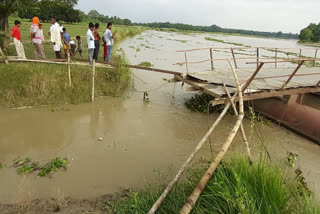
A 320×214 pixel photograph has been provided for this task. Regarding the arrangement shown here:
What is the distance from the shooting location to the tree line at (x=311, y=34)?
56.8 metres

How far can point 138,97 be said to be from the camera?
8.05m

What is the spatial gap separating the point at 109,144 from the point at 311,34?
71.8 metres

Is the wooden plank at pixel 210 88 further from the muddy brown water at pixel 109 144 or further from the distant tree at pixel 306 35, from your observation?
the distant tree at pixel 306 35

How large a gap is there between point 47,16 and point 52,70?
44.7 m

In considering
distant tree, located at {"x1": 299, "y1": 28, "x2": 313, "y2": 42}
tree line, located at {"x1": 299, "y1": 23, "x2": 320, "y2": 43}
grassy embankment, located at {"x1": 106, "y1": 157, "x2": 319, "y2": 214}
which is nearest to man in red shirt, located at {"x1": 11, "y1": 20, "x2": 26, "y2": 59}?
grassy embankment, located at {"x1": 106, "y1": 157, "x2": 319, "y2": 214}

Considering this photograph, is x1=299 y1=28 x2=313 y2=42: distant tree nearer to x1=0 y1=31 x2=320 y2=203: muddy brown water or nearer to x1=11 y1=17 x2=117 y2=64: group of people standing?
x1=0 y1=31 x2=320 y2=203: muddy brown water

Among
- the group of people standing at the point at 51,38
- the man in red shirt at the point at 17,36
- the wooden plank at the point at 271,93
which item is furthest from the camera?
the group of people standing at the point at 51,38

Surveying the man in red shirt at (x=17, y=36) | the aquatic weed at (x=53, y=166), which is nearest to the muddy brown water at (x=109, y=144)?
the aquatic weed at (x=53, y=166)

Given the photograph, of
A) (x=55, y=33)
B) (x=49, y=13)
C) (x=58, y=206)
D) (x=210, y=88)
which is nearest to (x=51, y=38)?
(x=55, y=33)

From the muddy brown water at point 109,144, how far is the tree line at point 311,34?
66.1 metres

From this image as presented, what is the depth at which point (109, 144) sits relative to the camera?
197 inches

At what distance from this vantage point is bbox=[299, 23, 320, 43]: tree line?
56787 mm

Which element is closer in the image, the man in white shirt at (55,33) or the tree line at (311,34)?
the man in white shirt at (55,33)

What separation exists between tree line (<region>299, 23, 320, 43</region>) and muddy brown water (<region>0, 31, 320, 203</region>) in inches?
2601
